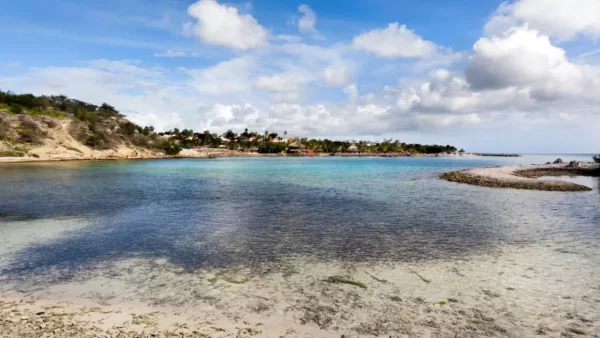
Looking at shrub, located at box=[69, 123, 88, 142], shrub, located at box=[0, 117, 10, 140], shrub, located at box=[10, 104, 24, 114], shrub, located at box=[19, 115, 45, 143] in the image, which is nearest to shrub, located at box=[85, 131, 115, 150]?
shrub, located at box=[69, 123, 88, 142]

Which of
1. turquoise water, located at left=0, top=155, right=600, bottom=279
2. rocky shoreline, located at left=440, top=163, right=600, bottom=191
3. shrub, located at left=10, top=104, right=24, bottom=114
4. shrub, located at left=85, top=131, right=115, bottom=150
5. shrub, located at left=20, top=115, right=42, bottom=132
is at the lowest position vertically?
turquoise water, located at left=0, top=155, right=600, bottom=279

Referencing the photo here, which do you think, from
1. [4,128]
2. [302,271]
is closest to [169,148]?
[4,128]

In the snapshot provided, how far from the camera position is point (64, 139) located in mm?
114625

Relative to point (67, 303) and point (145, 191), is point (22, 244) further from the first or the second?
point (145, 191)

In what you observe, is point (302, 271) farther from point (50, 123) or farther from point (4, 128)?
point (50, 123)

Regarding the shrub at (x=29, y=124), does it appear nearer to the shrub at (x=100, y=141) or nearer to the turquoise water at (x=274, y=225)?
the shrub at (x=100, y=141)

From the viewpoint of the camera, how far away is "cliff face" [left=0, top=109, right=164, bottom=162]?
99.9 m

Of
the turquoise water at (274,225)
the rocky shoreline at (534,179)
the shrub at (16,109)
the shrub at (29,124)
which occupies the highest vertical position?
the shrub at (16,109)

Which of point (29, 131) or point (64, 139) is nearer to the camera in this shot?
point (29, 131)

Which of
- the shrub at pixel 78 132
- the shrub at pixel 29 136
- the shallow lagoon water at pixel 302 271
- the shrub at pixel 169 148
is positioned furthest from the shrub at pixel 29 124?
the shallow lagoon water at pixel 302 271

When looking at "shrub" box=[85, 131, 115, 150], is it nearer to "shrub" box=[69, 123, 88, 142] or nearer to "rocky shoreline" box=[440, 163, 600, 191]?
"shrub" box=[69, 123, 88, 142]

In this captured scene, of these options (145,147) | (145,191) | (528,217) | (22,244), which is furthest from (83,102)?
(528,217)

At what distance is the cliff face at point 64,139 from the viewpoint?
99.9 m

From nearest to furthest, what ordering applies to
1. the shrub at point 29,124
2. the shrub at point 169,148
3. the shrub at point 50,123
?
the shrub at point 29,124
the shrub at point 50,123
the shrub at point 169,148
